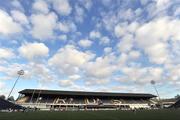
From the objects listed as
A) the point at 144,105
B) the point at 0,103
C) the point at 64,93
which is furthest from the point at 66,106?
the point at 0,103

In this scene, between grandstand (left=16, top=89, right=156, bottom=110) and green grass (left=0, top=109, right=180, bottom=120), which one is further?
grandstand (left=16, top=89, right=156, bottom=110)

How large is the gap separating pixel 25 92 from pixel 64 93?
1878 centimetres

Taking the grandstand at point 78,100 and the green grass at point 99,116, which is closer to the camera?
the green grass at point 99,116

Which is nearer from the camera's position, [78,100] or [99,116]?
[99,116]

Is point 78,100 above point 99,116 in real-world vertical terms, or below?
above

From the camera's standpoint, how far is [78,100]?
110m

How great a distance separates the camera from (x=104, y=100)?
11494 centimetres

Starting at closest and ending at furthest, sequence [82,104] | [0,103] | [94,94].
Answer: [0,103] < [82,104] < [94,94]

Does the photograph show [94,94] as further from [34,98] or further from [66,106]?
[34,98]

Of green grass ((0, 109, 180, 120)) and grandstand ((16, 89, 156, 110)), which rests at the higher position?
grandstand ((16, 89, 156, 110))

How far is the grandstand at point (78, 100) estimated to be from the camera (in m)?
99.8

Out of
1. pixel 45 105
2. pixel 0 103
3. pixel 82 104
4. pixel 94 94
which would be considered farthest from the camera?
pixel 94 94

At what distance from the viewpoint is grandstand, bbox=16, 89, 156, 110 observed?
99.8 meters

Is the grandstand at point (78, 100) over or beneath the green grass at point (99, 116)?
over
